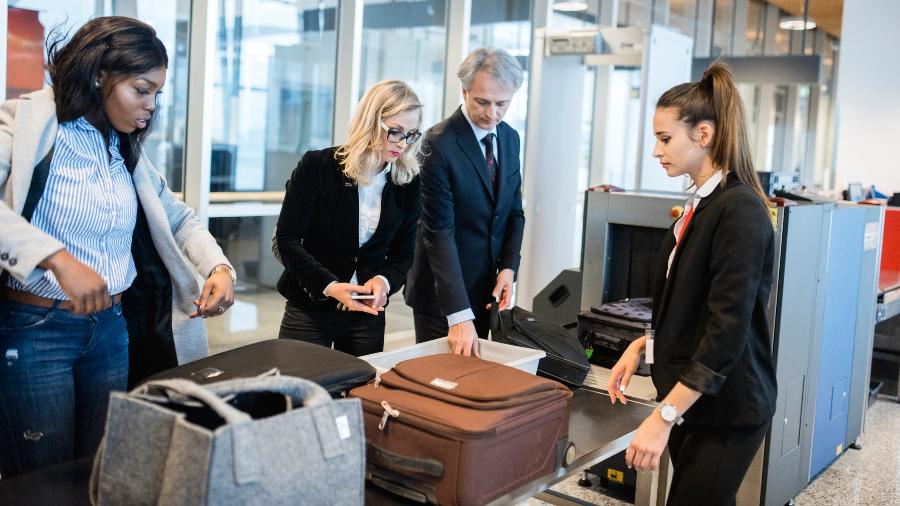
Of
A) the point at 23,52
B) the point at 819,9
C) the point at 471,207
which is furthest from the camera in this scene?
the point at 819,9

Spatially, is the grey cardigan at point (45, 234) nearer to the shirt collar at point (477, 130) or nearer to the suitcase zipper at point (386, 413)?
the suitcase zipper at point (386, 413)

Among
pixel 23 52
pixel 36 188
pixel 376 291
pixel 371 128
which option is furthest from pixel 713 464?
pixel 23 52

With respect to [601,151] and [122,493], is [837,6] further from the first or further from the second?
[122,493]

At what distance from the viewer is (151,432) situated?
1.24 meters

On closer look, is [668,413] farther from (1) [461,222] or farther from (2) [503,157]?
(2) [503,157]

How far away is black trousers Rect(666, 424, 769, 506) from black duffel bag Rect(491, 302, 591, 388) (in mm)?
554

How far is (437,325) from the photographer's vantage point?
288 cm

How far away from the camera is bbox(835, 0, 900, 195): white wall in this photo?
292 inches

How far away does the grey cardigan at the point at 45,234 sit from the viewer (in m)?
1.52

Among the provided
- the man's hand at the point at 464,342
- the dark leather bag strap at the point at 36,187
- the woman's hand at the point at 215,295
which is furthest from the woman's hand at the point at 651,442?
the dark leather bag strap at the point at 36,187

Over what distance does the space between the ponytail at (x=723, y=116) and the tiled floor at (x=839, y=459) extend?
1772 millimetres

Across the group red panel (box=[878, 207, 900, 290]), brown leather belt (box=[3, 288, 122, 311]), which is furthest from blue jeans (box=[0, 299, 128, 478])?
red panel (box=[878, 207, 900, 290])

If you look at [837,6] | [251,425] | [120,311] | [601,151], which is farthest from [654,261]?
[837,6]

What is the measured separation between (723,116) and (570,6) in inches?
230
